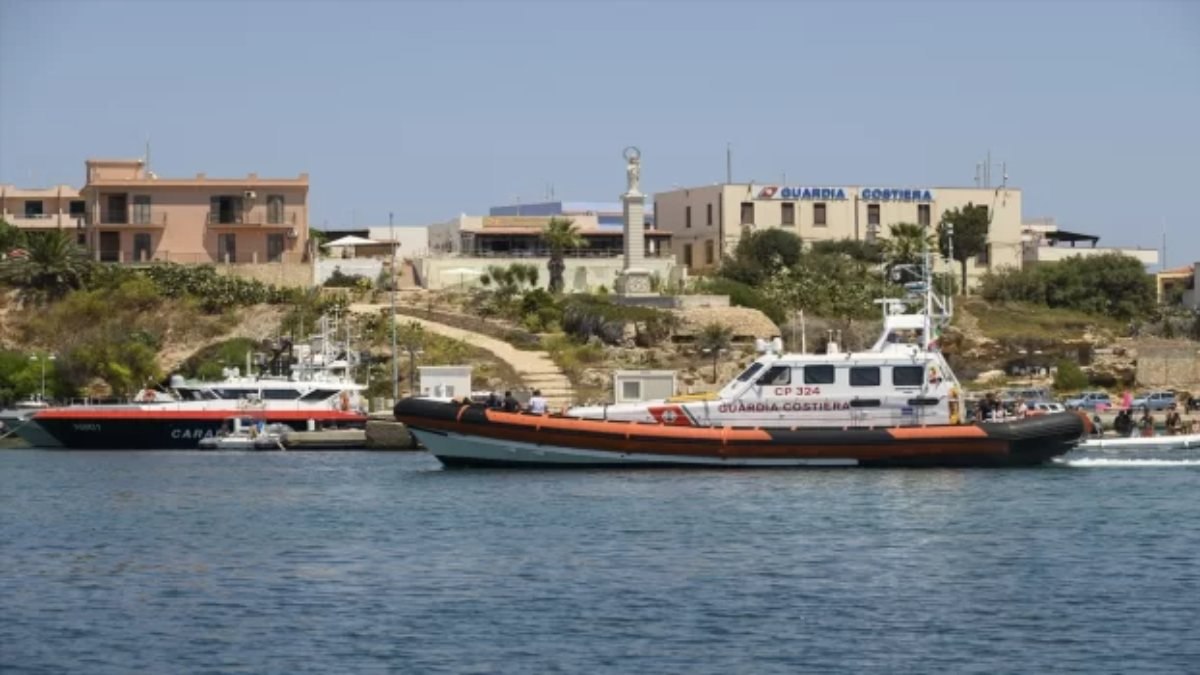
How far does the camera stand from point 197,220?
87000 mm

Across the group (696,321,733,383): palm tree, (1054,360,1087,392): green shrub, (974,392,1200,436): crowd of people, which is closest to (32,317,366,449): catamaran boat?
(696,321,733,383): palm tree

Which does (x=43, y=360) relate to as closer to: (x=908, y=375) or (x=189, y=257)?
(x=189, y=257)

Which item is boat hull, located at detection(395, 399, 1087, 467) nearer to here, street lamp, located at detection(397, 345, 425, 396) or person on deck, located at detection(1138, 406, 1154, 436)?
person on deck, located at detection(1138, 406, 1154, 436)

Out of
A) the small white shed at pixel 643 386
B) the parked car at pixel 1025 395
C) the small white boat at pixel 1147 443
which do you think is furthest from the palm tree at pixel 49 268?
the small white boat at pixel 1147 443

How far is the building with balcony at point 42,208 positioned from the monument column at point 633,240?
24.9m

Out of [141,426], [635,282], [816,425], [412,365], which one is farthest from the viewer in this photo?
[635,282]

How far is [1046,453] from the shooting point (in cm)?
4628

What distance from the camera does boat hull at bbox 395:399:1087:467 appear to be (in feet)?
148

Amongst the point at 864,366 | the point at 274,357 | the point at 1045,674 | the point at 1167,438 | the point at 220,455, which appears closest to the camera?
the point at 1045,674

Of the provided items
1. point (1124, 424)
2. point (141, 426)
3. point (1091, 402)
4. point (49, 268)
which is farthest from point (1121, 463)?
point (49, 268)

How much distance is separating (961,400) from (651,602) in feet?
62.2

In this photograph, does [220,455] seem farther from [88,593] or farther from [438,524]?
[88,593]

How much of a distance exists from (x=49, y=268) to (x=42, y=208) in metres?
17.4

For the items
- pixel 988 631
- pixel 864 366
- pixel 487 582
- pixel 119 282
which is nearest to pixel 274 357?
pixel 119 282
